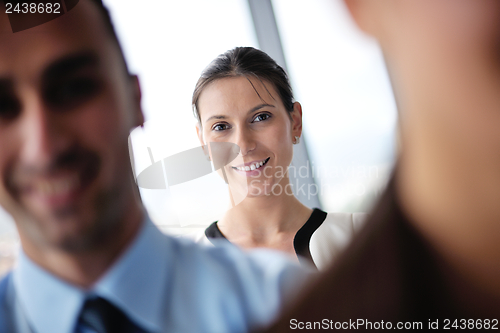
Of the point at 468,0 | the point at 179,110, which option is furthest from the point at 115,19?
the point at 468,0

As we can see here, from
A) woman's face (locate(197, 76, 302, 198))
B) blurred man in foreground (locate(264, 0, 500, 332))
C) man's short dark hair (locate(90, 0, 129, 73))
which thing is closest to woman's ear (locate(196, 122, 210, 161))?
woman's face (locate(197, 76, 302, 198))

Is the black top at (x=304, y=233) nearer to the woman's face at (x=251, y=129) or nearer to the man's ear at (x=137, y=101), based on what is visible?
the woman's face at (x=251, y=129)

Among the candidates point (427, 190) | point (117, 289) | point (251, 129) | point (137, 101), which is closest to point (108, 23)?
point (137, 101)

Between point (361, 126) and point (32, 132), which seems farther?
point (361, 126)

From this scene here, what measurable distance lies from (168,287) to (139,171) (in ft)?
0.46

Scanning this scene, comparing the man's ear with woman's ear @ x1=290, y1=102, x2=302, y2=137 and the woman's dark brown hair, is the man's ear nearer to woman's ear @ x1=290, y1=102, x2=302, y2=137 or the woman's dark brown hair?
the woman's dark brown hair

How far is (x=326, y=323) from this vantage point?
422 millimetres

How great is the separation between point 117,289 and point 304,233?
0.75 ft

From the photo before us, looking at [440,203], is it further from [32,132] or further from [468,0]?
[32,132]

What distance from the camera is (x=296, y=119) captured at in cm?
44

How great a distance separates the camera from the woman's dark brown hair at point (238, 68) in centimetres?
41

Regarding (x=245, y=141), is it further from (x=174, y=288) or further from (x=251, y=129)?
(x=174, y=288)

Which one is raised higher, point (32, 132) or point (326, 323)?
point (32, 132)

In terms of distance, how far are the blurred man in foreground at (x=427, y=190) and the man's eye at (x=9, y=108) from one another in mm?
373
